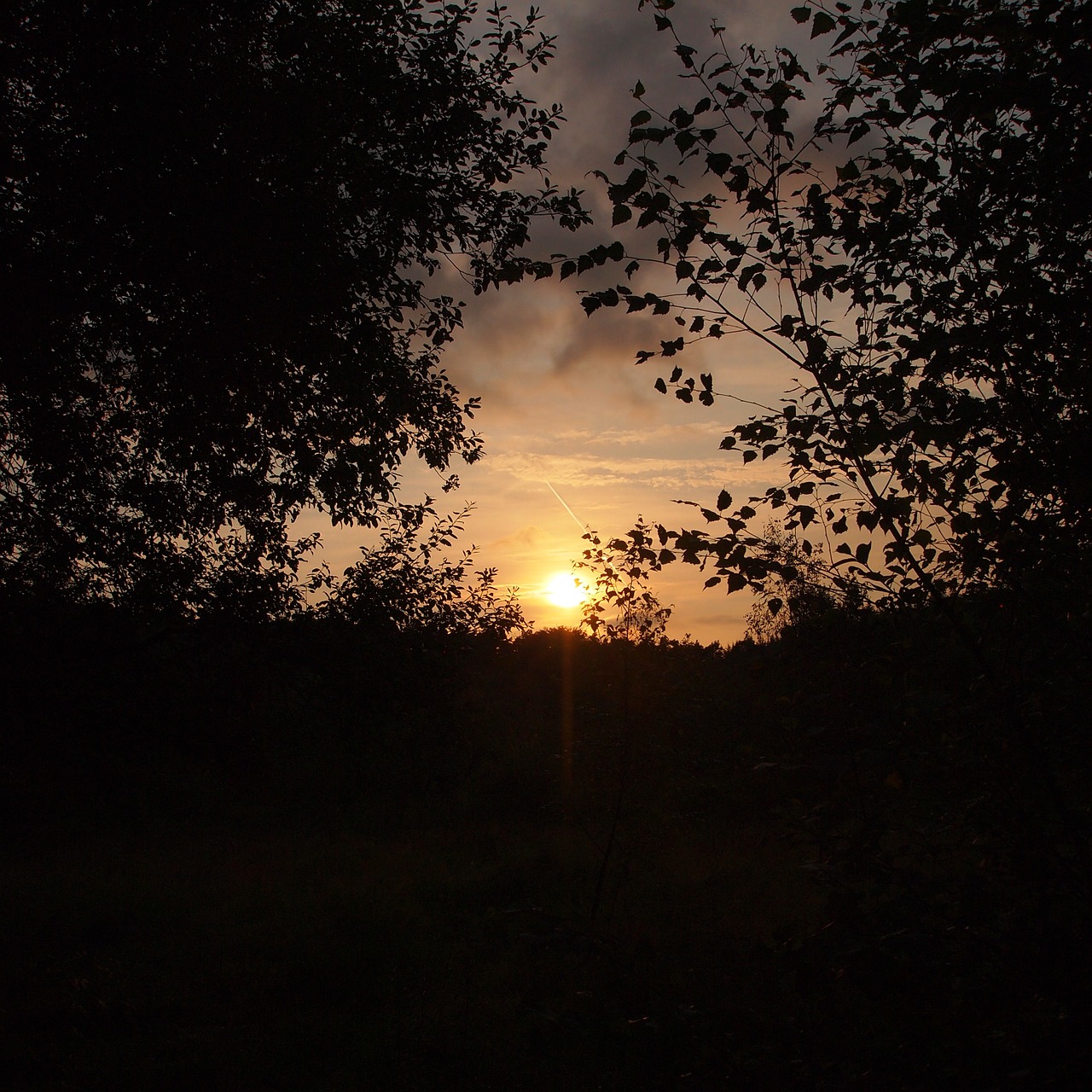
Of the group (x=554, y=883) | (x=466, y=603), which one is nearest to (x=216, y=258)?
(x=466, y=603)

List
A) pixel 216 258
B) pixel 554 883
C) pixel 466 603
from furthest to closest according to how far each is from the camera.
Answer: pixel 554 883 → pixel 466 603 → pixel 216 258

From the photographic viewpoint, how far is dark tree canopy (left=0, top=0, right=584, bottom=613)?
21.9ft

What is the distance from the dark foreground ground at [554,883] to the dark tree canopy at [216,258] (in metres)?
1.39

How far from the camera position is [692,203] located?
3584 millimetres

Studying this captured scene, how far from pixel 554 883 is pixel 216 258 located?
590 inches

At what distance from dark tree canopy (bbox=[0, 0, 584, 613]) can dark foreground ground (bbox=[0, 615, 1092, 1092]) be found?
139 centimetres

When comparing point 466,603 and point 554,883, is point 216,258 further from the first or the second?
point 554,883

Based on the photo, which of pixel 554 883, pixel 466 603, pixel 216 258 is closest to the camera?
pixel 216 258

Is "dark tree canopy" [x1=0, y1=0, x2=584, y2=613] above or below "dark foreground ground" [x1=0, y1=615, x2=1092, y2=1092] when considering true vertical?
above

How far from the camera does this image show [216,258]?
270 inches

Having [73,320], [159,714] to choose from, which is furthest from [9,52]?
[159,714]

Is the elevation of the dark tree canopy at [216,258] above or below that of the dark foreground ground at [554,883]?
above

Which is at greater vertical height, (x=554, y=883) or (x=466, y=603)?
(x=466, y=603)

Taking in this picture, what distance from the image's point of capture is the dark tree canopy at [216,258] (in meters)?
6.67
